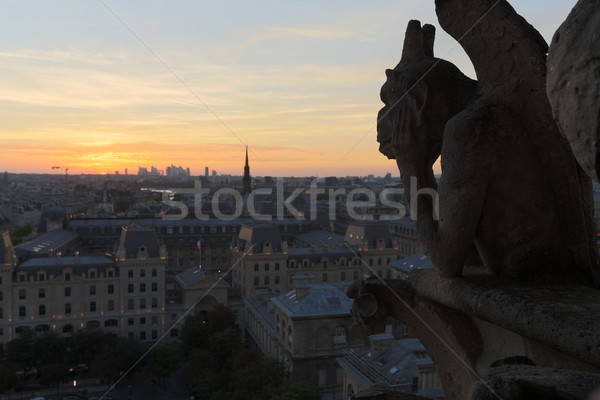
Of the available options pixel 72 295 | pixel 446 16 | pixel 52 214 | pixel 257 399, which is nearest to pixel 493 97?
pixel 446 16

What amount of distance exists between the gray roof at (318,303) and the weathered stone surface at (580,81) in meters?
35.9

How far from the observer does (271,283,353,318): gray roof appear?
38406 millimetres

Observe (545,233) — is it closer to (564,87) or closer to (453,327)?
(453,327)

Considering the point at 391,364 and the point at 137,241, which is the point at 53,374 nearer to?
the point at 137,241

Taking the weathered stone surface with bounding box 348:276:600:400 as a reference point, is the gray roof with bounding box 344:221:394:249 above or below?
below

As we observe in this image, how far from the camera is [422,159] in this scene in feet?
16.8

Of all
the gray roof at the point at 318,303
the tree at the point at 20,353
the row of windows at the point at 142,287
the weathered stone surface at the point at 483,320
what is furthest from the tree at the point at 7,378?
the weathered stone surface at the point at 483,320

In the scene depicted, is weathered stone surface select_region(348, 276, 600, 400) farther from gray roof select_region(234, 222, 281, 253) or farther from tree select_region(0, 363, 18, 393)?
gray roof select_region(234, 222, 281, 253)

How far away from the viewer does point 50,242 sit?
65.5 metres

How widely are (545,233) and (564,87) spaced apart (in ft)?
7.91

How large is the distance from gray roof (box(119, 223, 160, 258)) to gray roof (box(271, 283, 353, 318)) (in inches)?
770

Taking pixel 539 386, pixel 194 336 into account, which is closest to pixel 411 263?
pixel 194 336

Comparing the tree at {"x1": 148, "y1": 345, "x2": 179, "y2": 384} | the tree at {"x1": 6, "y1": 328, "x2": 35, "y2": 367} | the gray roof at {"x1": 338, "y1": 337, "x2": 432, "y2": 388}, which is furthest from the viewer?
the tree at {"x1": 6, "y1": 328, "x2": 35, "y2": 367}

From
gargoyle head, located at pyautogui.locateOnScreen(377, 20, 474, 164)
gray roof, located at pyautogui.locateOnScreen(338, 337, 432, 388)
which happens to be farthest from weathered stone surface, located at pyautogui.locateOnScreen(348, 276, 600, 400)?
gray roof, located at pyautogui.locateOnScreen(338, 337, 432, 388)
